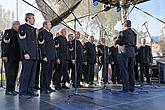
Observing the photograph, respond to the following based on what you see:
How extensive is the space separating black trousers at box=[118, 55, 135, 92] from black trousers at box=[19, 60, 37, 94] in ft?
5.96

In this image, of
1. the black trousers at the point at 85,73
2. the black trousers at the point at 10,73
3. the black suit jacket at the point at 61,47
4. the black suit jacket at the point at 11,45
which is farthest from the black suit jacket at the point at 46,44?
the black trousers at the point at 85,73

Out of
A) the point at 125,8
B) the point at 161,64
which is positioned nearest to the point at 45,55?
the point at 125,8

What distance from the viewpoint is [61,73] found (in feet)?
22.6

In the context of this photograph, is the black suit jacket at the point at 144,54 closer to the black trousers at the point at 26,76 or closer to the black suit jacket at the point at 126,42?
the black suit jacket at the point at 126,42

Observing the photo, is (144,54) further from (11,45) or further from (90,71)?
(11,45)

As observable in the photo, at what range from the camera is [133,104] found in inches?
178

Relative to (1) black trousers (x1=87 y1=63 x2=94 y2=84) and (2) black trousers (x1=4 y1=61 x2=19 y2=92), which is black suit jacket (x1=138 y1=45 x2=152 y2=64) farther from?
(2) black trousers (x1=4 y1=61 x2=19 y2=92)

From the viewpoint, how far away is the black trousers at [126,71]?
19.8ft

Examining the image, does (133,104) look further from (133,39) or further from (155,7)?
(155,7)

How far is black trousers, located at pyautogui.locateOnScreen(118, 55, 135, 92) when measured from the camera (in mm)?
6039

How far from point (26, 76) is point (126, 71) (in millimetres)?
2044

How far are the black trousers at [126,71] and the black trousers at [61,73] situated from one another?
58.1 inches

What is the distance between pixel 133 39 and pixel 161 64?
163 inches

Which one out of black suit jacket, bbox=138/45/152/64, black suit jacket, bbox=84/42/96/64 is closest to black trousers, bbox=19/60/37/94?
black suit jacket, bbox=84/42/96/64
